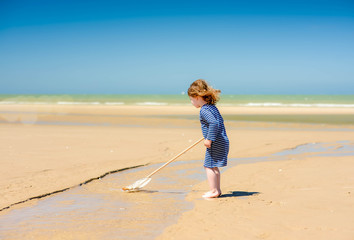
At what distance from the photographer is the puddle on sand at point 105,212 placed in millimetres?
3533

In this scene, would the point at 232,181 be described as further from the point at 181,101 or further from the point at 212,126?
the point at 181,101

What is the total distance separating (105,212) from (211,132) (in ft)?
5.37

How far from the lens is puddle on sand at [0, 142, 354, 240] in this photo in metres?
3.53

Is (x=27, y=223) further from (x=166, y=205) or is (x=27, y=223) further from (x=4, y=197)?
(x=166, y=205)

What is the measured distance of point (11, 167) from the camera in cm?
680

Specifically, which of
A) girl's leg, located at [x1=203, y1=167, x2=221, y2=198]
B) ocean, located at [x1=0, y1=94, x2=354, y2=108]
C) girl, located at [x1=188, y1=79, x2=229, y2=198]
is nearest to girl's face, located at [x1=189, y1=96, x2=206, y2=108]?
girl, located at [x1=188, y1=79, x2=229, y2=198]

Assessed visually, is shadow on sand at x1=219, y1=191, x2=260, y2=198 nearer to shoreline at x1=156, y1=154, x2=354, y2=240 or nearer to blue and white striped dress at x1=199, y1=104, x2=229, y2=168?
shoreline at x1=156, y1=154, x2=354, y2=240

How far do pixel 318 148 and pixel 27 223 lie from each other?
25.5ft

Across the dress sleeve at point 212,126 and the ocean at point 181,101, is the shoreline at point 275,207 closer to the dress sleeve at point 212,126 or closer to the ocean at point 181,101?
the dress sleeve at point 212,126

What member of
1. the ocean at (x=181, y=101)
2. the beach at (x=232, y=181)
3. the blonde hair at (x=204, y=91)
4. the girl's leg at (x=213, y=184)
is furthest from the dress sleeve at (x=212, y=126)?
the ocean at (x=181, y=101)

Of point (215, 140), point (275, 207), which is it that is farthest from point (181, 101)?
point (275, 207)

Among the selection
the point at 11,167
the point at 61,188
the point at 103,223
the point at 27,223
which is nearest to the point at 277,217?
the point at 103,223

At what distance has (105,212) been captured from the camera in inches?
165

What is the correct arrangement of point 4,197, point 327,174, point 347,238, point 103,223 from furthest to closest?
point 327,174
point 4,197
point 103,223
point 347,238
